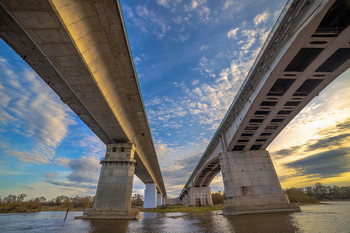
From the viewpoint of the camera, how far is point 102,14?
7.35m

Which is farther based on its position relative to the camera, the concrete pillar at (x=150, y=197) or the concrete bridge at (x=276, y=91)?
the concrete pillar at (x=150, y=197)

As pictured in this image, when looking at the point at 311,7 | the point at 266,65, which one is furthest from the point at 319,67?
the point at 311,7

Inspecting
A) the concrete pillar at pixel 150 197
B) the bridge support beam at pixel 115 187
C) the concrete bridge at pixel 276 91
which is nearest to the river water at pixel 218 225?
the bridge support beam at pixel 115 187

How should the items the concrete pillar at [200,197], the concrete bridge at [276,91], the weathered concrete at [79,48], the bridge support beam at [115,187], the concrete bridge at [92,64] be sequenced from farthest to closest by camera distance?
the concrete pillar at [200,197]
the bridge support beam at [115,187]
the concrete bridge at [276,91]
the concrete bridge at [92,64]
the weathered concrete at [79,48]

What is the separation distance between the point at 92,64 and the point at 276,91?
1693 centimetres

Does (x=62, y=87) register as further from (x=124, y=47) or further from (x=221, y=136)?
(x=221, y=136)

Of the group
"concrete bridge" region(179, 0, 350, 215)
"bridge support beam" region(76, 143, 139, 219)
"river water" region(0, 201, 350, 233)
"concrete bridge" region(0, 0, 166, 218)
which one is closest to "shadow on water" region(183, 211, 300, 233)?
"river water" region(0, 201, 350, 233)

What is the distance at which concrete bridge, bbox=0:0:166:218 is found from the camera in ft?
21.3

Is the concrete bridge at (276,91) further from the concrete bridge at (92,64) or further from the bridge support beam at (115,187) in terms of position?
the bridge support beam at (115,187)

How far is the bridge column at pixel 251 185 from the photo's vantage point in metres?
17.6

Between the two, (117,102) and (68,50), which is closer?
(68,50)

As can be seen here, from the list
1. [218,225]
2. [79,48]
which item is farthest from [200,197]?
[79,48]

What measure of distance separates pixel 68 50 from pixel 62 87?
4.66m

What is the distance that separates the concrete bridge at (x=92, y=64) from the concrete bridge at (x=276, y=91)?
10834 millimetres
